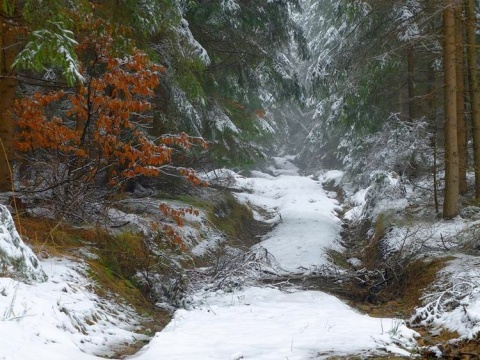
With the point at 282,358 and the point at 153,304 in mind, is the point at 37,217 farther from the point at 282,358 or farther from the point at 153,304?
the point at 282,358

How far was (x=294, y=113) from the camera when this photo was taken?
182 feet

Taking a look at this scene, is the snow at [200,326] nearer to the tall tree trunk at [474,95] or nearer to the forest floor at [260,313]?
the forest floor at [260,313]

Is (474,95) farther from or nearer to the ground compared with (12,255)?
farther from the ground

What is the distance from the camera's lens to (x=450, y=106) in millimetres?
10281

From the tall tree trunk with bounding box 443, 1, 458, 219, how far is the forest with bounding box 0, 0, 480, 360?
3 cm

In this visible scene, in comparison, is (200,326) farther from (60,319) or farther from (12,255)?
(12,255)

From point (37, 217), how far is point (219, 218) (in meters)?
7.66

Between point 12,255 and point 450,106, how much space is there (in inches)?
350

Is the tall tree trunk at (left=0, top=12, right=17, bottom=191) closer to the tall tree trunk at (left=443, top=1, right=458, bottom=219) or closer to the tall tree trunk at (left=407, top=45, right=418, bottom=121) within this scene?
the tall tree trunk at (left=443, top=1, right=458, bottom=219)

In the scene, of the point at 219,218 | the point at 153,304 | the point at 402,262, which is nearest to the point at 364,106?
the point at 219,218

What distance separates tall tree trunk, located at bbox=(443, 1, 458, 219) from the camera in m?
10.1

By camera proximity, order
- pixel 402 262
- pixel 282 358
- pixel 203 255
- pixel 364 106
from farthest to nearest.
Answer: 1. pixel 364 106
2. pixel 203 255
3. pixel 402 262
4. pixel 282 358

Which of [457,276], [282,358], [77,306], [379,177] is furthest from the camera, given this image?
[379,177]

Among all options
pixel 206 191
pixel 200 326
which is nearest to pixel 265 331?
pixel 200 326
